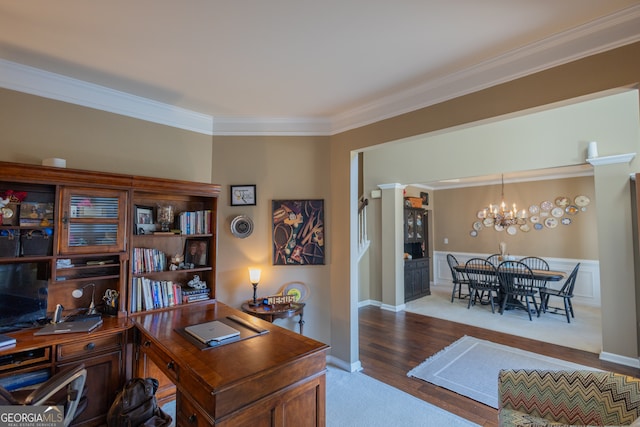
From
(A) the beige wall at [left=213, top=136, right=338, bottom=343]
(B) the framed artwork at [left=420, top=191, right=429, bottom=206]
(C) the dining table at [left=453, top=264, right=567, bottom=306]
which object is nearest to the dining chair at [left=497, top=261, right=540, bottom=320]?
(C) the dining table at [left=453, top=264, right=567, bottom=306]

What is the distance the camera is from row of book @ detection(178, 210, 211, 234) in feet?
9.53

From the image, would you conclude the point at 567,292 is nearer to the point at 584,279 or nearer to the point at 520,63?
the point at 584,279

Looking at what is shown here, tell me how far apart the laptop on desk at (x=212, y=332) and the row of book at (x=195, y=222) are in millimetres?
1041

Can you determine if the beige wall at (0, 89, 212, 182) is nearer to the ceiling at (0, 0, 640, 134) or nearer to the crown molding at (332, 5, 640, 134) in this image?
the ceiling at (0, 0, 640, 134)

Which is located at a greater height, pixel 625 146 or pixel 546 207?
pixel 625 146

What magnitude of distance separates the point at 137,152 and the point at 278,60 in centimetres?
166

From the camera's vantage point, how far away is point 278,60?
7.50 ft

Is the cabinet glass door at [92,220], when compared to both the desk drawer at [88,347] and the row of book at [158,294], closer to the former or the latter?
the row of book at [158,294]

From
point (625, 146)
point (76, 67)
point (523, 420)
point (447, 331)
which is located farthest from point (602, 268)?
point (76, 67)

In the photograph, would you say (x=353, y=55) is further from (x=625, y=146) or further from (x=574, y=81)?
(x=625, y=146)

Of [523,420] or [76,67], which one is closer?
→ [523,420]


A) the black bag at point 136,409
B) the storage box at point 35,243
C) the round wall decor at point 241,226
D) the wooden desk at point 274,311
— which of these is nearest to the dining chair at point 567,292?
the wooden desk at point 274,311

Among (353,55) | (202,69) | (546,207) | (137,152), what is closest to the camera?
(353,55)

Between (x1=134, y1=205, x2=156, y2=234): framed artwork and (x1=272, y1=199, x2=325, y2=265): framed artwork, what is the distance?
120 cm
